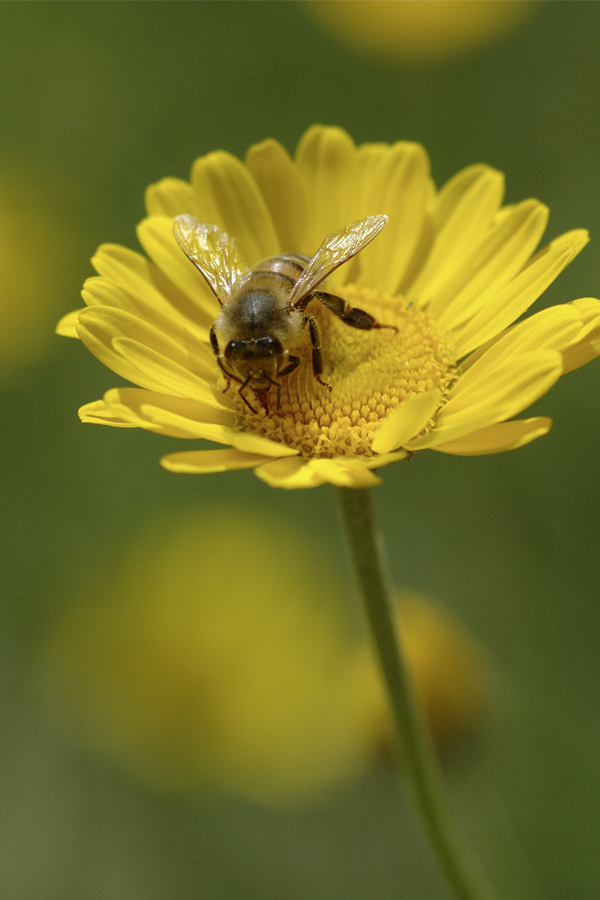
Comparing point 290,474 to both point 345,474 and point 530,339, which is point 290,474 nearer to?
point 345,474

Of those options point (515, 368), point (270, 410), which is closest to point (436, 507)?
point (270, 410)

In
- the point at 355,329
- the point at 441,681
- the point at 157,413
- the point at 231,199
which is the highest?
the point at 231,199

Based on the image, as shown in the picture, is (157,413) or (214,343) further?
(214,343)

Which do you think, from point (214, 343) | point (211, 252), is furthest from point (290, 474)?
point (211, 252)

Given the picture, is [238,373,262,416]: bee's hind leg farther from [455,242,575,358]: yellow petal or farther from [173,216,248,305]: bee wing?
[455,242,575,358]: yellow petal

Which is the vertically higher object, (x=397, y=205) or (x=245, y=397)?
(x=397, y=205)

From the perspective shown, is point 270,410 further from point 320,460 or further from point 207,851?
point 207,851

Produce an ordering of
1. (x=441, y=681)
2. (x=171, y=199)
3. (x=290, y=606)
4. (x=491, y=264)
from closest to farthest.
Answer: (x=491, y=264)
(x=171, y=199)
(x=441, y=681)
(x=290, y=606)

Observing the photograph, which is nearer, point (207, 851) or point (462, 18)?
point (207, 851)
